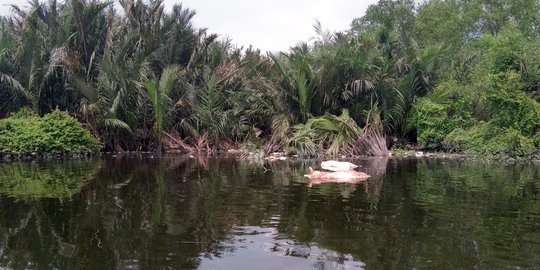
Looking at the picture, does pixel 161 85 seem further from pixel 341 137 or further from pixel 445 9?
pixel 445 9

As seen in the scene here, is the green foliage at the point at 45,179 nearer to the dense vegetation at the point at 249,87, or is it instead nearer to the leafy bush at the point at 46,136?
the leafy bush at the point at 46,136

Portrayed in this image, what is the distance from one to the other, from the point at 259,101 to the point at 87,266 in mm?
20186

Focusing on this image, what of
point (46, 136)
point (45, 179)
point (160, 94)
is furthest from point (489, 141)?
point (46, 136)

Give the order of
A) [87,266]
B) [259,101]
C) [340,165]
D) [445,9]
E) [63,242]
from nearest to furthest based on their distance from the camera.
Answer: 1. [87,266]
2. [63,242]
3. [340,165]
4. [259,101]
5. [445,9]

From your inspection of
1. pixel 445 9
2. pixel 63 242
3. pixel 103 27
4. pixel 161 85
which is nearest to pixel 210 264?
pixel 63 242

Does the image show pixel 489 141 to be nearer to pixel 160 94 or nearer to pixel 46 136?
pixel 160 94

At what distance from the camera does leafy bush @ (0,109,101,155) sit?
2117 cm

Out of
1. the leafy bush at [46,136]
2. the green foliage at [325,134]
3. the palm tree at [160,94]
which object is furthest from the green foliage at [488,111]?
the leafy bush at [46,136]

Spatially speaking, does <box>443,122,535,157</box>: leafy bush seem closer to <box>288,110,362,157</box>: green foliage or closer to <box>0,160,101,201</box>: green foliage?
<box>288,110,362,157</box>: green foliage

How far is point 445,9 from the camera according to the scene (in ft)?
129

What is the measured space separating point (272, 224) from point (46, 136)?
16.3 m

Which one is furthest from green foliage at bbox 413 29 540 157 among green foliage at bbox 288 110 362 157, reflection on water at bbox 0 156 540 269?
reflection on water at bbox 0 156 540 269

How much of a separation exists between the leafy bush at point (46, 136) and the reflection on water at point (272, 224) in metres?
7.76

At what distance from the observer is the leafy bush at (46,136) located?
2117 centimetres
